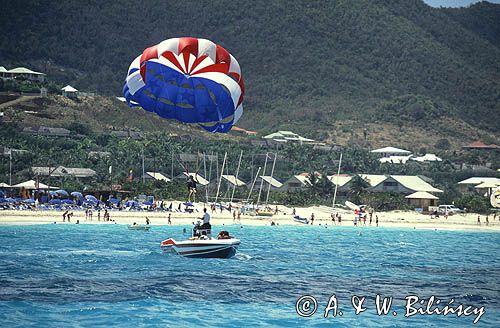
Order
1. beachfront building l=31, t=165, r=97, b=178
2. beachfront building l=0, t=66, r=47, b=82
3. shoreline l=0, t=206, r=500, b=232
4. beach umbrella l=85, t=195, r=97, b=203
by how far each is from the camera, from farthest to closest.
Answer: beachfront building l=0, t=66, r=47, b=82 → beachfront building l=31, t=165, r=97, b=178 → beach umbrella l=85, t=195, r=97, b=203 → shoreline l=0, t=206, r=500, b=232

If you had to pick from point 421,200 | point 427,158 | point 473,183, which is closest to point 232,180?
point 421,200

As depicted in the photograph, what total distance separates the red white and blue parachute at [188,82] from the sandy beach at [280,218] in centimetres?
2728

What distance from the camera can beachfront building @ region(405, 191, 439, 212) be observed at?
86.6m

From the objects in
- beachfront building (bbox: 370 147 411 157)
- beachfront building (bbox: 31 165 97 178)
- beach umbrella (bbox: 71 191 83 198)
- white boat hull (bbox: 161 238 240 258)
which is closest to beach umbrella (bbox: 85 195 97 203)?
beach umbrella (bbox: 71 191 83 198)

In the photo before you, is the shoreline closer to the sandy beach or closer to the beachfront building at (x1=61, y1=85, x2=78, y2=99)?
the sandy beach

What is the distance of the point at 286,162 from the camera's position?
109062mm

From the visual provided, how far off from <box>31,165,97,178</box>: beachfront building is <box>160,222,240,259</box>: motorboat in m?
44.6

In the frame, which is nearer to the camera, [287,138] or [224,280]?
[224,280]

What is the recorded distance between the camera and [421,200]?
8781cm

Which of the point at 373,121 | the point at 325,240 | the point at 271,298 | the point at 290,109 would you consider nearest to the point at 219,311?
the point at 271,298

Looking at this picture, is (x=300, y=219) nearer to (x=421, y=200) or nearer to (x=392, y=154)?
(x=421, y=200)

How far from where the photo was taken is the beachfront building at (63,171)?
8169 cm

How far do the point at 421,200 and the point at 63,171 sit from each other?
114ft

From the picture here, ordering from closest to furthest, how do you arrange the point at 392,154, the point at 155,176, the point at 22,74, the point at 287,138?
the point at 155,176 → the point at 392,154 → the point at 287,138 → the point at 22,74
